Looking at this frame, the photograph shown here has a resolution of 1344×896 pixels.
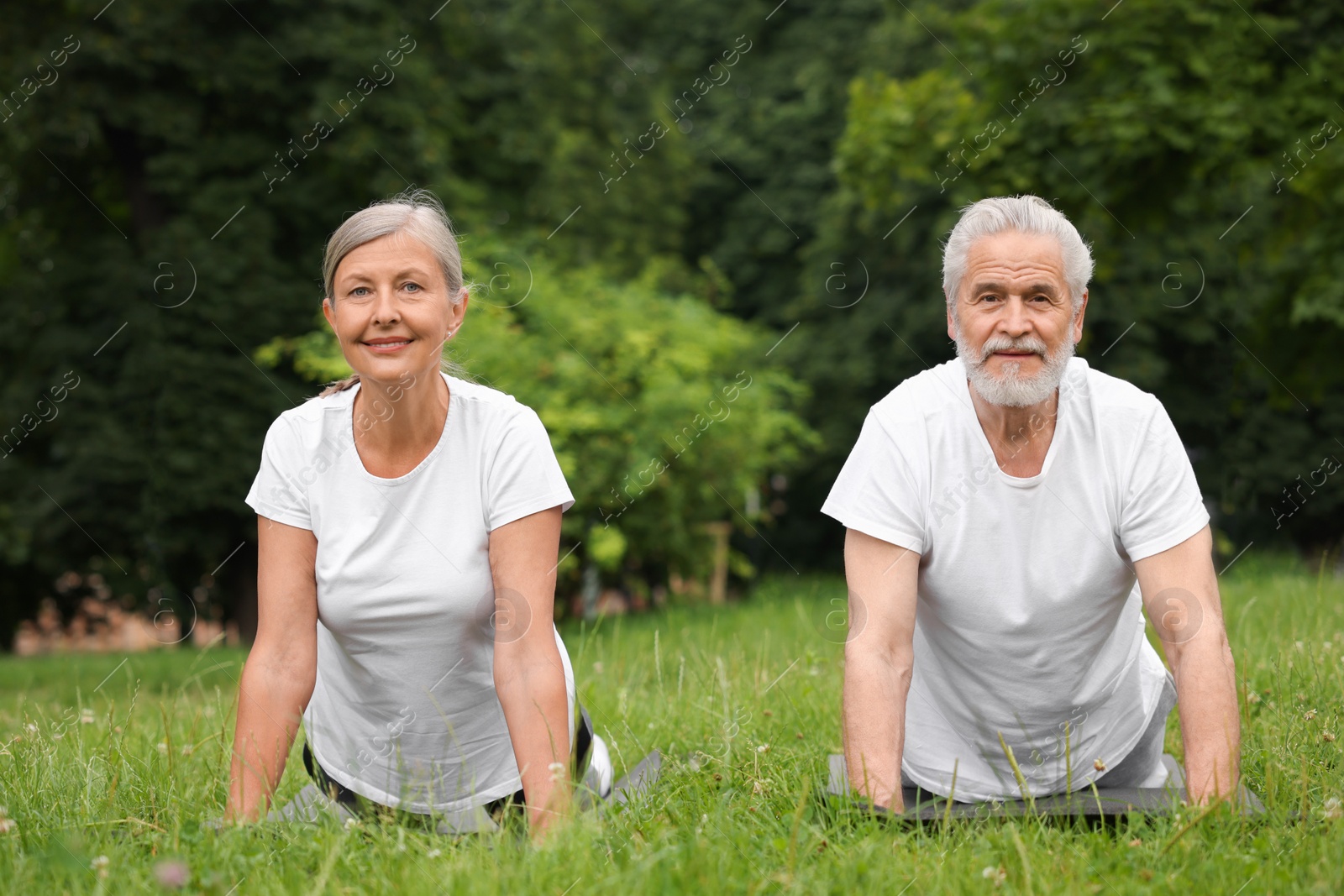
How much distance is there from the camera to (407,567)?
2.85 m

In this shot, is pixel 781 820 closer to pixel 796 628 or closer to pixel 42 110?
pixel 796 628

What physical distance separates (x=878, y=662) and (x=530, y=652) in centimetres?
79

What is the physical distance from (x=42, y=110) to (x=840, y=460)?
11.4 metres

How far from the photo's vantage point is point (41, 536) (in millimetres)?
13047

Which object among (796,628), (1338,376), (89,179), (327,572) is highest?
(89,179)

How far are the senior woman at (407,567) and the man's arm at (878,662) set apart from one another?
0.66m

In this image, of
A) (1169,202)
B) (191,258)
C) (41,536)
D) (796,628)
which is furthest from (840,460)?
(796,628)

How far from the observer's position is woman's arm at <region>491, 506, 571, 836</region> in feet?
8.98

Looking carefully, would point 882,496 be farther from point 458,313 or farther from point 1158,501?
point 458,313

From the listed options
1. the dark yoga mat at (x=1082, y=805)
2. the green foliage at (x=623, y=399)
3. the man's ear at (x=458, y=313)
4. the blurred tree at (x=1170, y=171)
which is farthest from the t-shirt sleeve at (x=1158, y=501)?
the green foliage at (x=623, y=399)

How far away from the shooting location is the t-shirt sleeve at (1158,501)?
2748 mm

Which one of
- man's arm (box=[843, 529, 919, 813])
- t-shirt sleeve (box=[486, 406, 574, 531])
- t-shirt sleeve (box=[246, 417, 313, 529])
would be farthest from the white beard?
t-shirt sleeve (box=[246, 417, 313, 529])

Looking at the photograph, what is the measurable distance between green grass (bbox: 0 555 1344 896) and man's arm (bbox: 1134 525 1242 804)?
0.46ft

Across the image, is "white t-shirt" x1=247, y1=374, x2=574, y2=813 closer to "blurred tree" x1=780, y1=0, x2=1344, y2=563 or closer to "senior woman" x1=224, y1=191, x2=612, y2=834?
"senior woman" x1=224, y1=191, x2=612, y2=834
